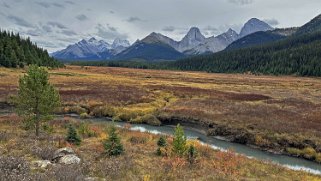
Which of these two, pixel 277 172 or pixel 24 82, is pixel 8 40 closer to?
pixel 24 82

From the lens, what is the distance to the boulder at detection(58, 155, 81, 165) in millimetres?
16416

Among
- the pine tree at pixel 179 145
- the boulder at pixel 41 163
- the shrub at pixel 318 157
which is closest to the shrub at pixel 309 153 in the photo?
the shrub at pixel 318 157

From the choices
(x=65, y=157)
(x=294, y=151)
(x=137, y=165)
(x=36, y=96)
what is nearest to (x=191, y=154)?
(x=137, y=165)

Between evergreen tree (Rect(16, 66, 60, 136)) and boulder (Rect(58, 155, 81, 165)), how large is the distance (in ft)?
28.2

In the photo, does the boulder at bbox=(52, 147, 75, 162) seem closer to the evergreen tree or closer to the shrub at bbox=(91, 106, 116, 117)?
the evergreen tree

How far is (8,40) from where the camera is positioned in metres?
117

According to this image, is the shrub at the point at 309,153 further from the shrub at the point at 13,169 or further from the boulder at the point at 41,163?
the shrub at the point at 13,169

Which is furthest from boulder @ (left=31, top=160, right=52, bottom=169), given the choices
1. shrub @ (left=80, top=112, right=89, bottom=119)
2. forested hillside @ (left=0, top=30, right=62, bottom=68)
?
forested hillside @ (left=0, top=30, right=62, bottom=68)

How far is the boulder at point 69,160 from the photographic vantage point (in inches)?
646

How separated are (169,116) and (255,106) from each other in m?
15.2

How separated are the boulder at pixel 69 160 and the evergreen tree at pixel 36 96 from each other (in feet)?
28.2

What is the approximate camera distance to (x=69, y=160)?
54.4 ft

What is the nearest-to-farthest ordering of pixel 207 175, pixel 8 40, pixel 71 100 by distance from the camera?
pixel 207 175 < pixel 71 100 < pixel 8 40

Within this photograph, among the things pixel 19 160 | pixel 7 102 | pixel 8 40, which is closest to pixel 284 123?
pixel 19 160
